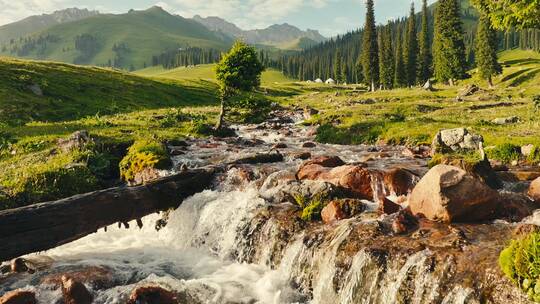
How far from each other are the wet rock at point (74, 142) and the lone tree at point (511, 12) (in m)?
26.8

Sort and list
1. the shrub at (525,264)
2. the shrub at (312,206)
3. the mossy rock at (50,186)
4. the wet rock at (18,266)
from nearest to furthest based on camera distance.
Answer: the shrub at (525,264) → the wet rock at (18,266) → the shrub at (312,206) → the mossy rock at (50,186)

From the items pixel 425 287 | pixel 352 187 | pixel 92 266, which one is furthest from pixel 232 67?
pixel 425 287

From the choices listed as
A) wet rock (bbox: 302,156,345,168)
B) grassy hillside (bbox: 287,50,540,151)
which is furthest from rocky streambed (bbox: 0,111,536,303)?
grassy hillside (bbox: 287,50,540,151)

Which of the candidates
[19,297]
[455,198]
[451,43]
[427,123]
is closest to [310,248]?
[455,198]

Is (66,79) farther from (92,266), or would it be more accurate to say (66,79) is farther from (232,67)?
(92,266)

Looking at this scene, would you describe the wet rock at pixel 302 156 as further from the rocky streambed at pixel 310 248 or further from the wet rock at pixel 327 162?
the rocky streambed at pixel 310 248

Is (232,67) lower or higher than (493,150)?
higher

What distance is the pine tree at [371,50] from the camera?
107 m

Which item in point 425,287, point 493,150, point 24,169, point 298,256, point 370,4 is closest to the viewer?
point 425,287

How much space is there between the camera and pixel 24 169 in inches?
926

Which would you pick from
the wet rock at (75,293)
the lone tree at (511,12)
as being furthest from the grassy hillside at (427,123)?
the wet rock at (75,293)

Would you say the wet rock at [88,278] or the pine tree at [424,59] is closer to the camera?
the wet rock at [88,278]

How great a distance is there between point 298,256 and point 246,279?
2.14 m

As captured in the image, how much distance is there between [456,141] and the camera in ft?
93.4
